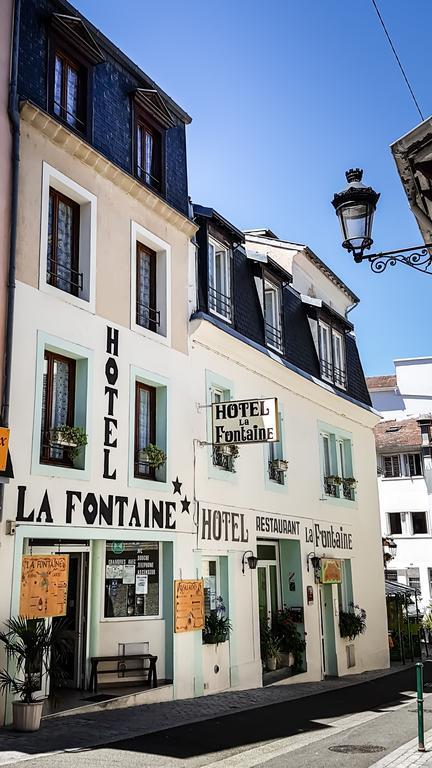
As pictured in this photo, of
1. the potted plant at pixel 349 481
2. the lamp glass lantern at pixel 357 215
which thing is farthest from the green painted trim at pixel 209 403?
the lamp glass lantern at pixel 357 215

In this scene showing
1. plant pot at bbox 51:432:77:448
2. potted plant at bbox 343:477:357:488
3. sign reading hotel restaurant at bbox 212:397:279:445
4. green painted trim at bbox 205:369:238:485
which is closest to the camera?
plant pot at bbox 51:432:77:448

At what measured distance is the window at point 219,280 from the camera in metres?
15.9

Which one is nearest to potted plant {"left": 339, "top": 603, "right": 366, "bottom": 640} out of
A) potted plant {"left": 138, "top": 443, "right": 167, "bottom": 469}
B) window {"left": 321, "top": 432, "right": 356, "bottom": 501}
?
window {"left": 321, "top": 432, "right": 356, "bottom": 501}

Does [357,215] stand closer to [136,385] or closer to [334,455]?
[136,385]

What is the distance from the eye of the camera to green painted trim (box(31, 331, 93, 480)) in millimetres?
10695

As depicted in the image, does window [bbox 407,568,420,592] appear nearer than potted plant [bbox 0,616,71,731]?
→ No

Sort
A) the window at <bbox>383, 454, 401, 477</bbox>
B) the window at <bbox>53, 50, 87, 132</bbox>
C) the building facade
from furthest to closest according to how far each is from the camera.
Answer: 1. the window at <bbox>383, 454, 401, 477</bbox>
2. the window at <bbox>53, 50, 87, 132</bbox>
3. the building facade

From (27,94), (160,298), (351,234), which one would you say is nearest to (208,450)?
(160,298)

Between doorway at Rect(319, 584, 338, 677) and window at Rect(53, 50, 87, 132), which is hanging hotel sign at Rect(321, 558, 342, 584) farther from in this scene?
window at Rect(53, 50, 87, 132)

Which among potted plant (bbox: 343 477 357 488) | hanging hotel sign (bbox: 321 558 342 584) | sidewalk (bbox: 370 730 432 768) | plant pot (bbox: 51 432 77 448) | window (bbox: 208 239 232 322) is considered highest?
window (bbox: 208 239 232 322)

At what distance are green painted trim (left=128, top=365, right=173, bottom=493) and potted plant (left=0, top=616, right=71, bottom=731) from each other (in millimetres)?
3310

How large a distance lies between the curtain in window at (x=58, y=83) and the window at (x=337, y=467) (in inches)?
465

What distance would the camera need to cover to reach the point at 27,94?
11.5m

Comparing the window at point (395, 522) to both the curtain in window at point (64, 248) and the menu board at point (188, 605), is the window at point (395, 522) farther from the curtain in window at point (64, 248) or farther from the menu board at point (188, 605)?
the curtain in window at point (64, 248)
